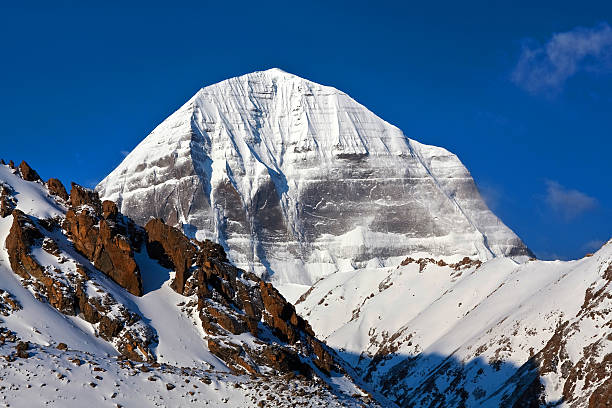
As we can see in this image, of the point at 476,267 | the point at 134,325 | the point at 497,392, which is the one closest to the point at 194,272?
the point at 134,325

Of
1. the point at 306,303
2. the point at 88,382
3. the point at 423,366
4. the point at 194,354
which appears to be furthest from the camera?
the point at 306,303

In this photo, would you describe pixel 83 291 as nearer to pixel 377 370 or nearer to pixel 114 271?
pixel 114 271

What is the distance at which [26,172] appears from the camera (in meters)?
90.5

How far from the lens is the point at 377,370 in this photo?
424 ft

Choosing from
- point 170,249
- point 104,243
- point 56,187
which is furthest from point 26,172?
point 170,249

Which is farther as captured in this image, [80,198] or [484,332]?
[484,332]

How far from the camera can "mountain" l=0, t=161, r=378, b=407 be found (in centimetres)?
4534

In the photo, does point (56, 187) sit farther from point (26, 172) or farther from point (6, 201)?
point (6, 201)

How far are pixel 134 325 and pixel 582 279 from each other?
58.8 m

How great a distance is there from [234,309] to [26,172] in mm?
27203

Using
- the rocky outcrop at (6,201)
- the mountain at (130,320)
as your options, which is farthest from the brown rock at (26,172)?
the rocky outcrop at (6,201)

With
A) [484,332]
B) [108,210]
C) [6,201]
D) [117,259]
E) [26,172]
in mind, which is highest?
[26,172]

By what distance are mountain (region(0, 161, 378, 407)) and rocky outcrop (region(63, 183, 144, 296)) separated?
0.34ft

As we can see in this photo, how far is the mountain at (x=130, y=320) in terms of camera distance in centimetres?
4534
